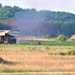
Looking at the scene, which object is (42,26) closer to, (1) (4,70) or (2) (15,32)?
(2) (15,32)

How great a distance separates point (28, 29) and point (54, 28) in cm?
1074

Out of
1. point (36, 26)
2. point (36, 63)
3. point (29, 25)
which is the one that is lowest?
point (36, 63)

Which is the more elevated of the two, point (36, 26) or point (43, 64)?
point (36, 26)

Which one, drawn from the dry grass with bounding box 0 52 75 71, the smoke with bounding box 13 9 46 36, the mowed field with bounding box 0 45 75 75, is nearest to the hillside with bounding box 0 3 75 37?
the smoke with bounding box 13 9 46 36

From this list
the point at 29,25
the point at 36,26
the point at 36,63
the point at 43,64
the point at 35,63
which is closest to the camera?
the point at 43,64

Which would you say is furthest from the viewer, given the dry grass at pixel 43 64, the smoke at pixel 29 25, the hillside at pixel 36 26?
the smoke at pixel 29 25

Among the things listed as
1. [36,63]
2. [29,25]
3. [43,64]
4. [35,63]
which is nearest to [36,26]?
[29,25]

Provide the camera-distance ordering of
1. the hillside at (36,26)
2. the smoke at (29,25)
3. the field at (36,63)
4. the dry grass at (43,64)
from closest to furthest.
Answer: the field at (36,63)
the dry grass at (43,64)
the hillside at (36,26)
the smoke at (29,25)

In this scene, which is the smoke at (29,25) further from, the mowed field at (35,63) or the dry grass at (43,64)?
the dry grass at (43,64)

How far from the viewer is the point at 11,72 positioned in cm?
2934

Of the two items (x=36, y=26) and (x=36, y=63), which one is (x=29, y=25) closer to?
(x=36, y=26)

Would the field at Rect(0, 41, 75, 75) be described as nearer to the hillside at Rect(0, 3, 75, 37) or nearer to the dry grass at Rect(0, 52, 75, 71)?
the dry grass at Rect(0, 52, 75, 71)

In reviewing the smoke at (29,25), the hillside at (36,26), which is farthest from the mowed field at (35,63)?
the smoke at (29,25)

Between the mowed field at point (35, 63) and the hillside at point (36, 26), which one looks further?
the hillside at point (36, 26)
